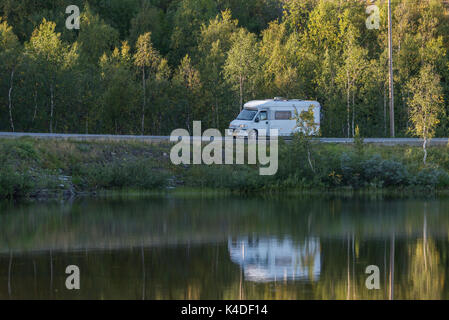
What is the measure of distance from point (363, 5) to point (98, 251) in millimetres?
54993

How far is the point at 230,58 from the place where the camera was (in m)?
60.7

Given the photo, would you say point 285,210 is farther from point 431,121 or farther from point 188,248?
point 431,121

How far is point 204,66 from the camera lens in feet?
210

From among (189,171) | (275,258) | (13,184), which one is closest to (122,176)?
(189,171)

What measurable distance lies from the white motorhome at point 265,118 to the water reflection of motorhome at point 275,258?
80.0 ft

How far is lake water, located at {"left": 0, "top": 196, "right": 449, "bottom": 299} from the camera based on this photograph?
17234mm

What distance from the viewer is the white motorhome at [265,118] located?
49.1 meters

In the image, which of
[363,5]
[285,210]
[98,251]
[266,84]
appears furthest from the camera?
[363,5]

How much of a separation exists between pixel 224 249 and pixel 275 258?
2.13m

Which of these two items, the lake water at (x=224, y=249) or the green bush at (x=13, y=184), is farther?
the green bush at (x=13, y=184)

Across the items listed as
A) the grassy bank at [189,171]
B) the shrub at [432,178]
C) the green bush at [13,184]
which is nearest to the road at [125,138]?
the grassy bank at [189,171]

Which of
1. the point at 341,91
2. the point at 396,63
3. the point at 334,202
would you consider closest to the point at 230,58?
the point at 341,91

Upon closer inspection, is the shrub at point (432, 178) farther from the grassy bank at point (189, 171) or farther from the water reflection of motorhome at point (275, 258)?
the water reflection of motorhome at point (275, 258)

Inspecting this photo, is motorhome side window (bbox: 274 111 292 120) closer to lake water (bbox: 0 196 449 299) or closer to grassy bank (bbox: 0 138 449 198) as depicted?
grassy bank (bbox: 0 138 449 198)
